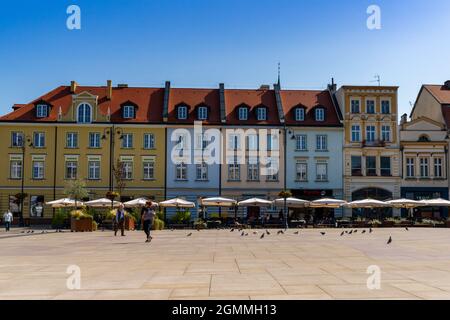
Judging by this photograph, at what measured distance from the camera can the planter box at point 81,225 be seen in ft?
119

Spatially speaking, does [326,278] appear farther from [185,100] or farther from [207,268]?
[185,100]

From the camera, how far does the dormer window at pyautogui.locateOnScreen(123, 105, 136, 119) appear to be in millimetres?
53281

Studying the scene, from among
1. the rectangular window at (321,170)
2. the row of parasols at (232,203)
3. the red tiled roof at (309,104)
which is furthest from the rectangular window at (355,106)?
the row of parasols at (232,203)

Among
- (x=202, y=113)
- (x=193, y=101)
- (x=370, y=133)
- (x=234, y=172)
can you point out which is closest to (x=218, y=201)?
(x=234, y=172)

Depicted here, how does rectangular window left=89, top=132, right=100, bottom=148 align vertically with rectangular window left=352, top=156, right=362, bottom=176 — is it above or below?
above

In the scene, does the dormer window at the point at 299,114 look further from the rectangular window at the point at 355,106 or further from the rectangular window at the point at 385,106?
the rectangular window at the point at 385,106

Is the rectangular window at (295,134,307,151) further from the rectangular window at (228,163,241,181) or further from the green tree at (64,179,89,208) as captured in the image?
the green tree at (64,179,89,208)

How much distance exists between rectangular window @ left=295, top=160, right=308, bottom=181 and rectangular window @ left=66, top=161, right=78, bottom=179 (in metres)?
20.3

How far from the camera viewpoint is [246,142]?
53.3 metres

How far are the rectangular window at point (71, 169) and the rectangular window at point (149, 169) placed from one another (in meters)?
6.18

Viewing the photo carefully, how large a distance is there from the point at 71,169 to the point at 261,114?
18.3m

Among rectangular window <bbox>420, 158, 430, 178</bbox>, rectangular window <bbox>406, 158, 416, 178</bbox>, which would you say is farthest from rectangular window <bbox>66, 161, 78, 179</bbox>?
rectangular window <bbox>420, 158, 430, 178</bbox>

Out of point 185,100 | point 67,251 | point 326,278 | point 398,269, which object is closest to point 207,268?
point 326,278
